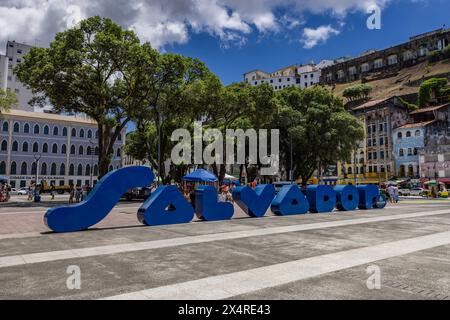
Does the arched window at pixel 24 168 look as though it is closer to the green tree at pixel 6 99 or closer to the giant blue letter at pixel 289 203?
the green tree at pixel 6 99

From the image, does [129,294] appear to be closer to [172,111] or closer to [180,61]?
[180,61]

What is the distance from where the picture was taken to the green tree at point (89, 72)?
26.0m

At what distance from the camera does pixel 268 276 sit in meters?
6.11

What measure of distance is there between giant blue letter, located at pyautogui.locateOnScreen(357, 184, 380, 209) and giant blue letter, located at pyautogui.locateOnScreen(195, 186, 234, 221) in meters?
10.1

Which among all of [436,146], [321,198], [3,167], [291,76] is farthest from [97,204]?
[291,76]

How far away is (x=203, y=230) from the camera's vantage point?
1207 cm

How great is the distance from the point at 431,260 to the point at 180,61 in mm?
25368

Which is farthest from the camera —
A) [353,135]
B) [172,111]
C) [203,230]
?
[353,135]

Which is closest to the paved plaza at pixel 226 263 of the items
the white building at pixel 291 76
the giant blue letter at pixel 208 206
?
the giant blue letter at pixel 208 206

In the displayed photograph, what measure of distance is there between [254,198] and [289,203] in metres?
2.05

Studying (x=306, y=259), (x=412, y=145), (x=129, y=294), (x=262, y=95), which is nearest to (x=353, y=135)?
(x=262, y=95)

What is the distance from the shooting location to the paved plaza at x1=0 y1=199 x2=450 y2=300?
525 centimetres

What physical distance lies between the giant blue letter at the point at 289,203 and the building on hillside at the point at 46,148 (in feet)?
154

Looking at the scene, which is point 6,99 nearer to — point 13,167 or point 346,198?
point 346,198
